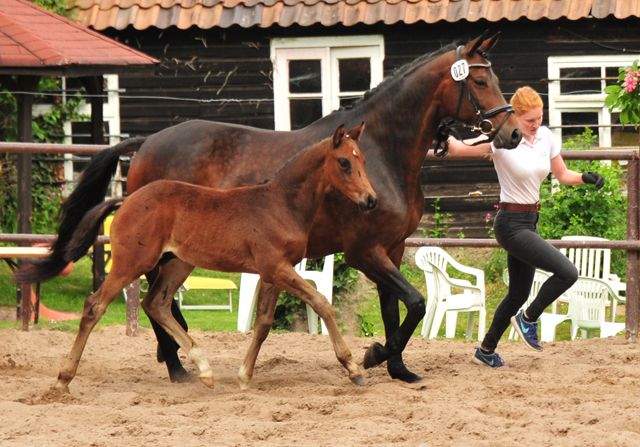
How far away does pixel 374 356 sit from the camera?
486cm

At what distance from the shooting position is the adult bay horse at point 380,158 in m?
4.63

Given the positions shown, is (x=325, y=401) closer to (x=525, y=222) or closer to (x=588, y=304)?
(x=525, y=222)

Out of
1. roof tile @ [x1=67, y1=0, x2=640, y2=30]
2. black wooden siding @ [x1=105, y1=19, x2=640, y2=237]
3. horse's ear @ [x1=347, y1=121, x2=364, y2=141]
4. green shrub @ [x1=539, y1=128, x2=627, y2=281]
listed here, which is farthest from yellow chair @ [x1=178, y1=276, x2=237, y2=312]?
horse's ear @ [x1=347, y1=121, x2=364, y2=141]

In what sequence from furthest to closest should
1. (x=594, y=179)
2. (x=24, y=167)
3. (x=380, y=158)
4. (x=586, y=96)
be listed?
1. (x=586, y=96)
2. (x=24, y=167)
3. (x=594, y=179)
4. (x=380, y=158)

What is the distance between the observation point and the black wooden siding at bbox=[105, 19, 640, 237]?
11.1 meters

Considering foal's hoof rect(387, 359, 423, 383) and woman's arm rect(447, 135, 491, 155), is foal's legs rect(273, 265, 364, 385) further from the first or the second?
woman's arm rect(447, 135, 491, 155)

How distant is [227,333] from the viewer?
671 centimetres

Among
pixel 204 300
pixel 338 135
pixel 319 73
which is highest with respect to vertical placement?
pixel 319 73

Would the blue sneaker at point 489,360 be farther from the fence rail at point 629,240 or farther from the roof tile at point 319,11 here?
the roof tile at point 319,11

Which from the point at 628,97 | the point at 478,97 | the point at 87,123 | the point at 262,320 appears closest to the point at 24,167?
the point at 87,123

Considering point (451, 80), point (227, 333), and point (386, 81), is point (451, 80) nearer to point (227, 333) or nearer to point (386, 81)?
point (386, 81)

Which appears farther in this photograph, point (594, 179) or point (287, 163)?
point (594, 179)

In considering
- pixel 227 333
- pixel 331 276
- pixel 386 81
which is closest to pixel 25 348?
pixel 227 333

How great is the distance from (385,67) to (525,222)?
6.87 metres
